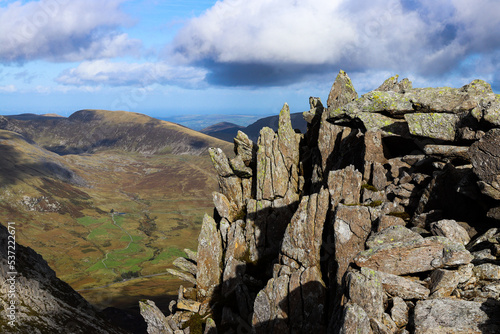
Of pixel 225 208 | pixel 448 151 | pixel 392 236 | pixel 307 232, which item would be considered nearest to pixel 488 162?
pixel 448 151

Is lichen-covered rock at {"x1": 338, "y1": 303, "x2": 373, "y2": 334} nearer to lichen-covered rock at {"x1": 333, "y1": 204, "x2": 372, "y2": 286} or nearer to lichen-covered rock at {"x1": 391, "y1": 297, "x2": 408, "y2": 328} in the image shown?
lichen-covered rock at {"x1": 391, "y1": 297, "x2": 408, "y2": 328}

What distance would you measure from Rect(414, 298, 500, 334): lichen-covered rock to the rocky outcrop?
54 mm

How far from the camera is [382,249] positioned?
21.9 metres

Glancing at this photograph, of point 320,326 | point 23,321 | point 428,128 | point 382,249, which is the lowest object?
point 23,321

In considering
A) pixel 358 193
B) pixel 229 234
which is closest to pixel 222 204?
pixel 229 234

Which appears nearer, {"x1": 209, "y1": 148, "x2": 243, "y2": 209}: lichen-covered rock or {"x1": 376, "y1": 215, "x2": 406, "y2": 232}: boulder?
{"x1": 376, "y1": 215, "x2": 406, "y2": 232}: boulder

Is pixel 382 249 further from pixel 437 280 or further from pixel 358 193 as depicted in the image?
pixel 358 193

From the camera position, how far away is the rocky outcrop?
1914cm

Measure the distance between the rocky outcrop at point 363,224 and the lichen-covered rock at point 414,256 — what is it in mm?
66

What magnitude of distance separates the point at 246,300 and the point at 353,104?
1101 inches

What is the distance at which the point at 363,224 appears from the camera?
27.2 metres

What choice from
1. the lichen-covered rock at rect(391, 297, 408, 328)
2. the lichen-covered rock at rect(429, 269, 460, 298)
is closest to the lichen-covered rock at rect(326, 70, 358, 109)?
the lichen-covered rock at rect(429, 269, 460, 298)

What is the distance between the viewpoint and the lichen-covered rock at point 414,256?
20.0 meters

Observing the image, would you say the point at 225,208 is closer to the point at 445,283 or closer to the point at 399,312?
the point at 399,312
